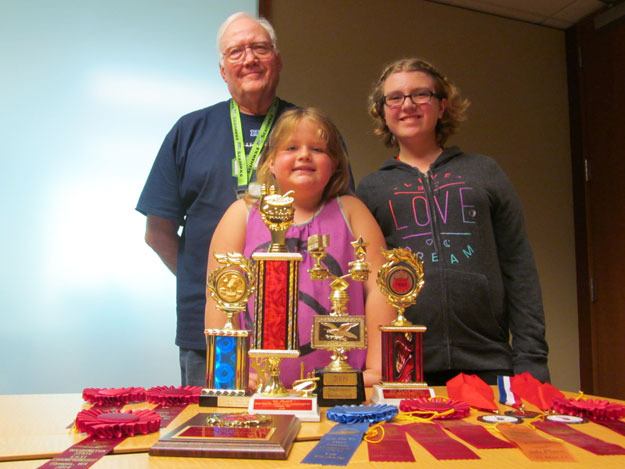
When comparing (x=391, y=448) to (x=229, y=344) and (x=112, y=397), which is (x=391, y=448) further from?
(x=112, y=397)

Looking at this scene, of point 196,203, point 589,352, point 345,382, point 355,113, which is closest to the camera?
point 345,382

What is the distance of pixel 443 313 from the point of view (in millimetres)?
1632

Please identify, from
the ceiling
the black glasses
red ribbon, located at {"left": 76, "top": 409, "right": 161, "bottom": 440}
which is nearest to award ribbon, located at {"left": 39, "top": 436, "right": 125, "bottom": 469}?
red ribbon, located at {"left": 76, "top": 409, "right": 161, "bottom": 440}

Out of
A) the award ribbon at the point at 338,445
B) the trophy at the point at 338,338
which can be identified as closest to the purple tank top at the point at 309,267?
the trophy at the point at 338,338

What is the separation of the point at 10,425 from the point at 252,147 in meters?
1.14

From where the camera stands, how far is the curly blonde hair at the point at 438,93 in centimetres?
184

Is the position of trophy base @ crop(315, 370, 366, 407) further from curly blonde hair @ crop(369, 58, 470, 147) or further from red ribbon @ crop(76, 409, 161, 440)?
curly blonde hair @ crop(369, 58, 470, 147)

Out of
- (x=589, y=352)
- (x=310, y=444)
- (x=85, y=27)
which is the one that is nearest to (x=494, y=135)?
(x=589, y=352)

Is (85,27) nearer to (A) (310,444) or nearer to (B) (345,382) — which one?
(B) (345,382)

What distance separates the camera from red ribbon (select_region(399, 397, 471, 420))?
42.9 inches

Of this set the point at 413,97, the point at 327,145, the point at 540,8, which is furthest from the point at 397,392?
the point at 540,8

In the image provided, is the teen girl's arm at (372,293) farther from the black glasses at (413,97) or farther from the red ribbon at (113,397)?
the red ribbon at (113,397)

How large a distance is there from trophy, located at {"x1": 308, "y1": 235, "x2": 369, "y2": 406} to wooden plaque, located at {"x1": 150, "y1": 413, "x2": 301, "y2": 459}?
0.24 meters

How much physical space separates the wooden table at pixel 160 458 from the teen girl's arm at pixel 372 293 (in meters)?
0.36
